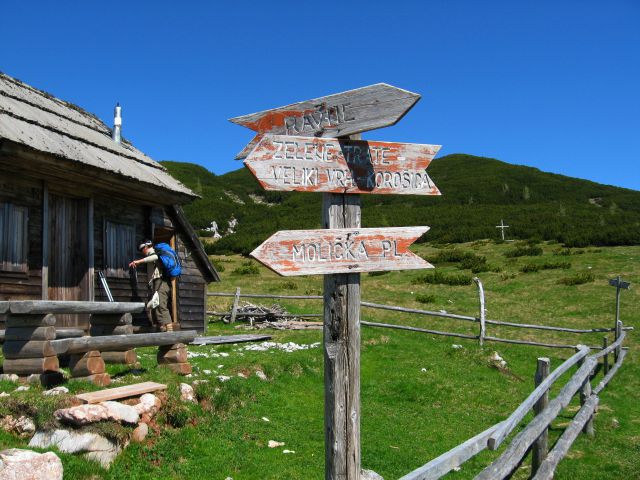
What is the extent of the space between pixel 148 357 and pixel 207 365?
1260mm

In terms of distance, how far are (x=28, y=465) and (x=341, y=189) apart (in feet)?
11.5

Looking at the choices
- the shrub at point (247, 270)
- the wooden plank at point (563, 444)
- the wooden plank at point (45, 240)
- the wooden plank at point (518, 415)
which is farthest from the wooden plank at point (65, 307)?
the shrub at point (247, 270)

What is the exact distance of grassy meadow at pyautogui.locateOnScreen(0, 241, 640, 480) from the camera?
6645 mm

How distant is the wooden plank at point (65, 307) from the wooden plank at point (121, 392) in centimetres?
114

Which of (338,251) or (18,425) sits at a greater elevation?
(338,251)

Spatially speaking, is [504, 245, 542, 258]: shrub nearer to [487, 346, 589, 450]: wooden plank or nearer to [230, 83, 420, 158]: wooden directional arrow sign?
[487, 346, 589, 450]: wooden plank

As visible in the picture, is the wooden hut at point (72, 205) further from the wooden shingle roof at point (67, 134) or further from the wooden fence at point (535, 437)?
the wooden fence at point (535, 437)

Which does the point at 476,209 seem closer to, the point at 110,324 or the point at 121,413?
the point at 110,324

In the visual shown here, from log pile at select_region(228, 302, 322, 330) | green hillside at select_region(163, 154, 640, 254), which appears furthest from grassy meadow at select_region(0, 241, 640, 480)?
green hillside at select_region(163, 154, 640, 254)

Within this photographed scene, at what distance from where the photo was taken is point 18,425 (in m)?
6.01

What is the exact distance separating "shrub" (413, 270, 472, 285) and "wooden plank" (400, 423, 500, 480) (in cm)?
2085

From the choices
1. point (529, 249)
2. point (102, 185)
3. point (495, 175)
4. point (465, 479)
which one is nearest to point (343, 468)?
point (465, 479)

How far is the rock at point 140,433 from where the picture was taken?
A: 6.34 metres

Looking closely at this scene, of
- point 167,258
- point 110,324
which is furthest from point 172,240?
point 110,324
